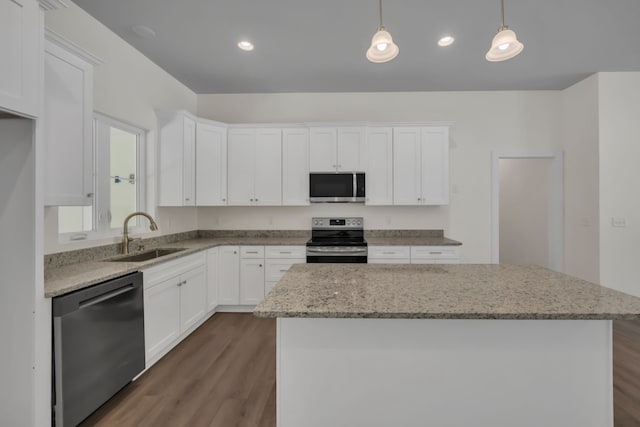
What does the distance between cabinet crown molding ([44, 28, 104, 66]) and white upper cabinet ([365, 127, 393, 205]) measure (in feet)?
9.36

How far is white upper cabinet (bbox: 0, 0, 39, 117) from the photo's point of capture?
4.55ft

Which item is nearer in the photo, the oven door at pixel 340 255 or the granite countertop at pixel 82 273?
the granite countertop at pixel 82 273

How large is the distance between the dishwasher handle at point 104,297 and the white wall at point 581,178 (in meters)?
4.93

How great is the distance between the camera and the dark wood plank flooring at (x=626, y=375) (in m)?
1.88

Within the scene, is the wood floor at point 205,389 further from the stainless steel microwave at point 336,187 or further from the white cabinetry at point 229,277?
the stainless steel microwave at point 336,187

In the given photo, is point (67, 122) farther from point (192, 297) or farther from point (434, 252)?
point (434, 252)

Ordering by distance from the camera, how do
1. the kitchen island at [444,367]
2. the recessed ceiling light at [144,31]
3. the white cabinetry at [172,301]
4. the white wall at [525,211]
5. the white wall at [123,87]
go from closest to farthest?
the kitchen island at [444,367], the white wall at [123,87], the white cabinetry at [172,301], the recessed ceiling light at [144,31], the white wall at [525,211]

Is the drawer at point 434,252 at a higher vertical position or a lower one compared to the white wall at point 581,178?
lower

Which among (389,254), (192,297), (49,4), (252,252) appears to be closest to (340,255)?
(389,254)

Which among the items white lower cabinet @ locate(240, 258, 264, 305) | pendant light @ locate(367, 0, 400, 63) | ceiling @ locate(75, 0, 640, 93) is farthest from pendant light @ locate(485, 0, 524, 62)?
white lower cabinet @ locate(240, 258, 264, 305)

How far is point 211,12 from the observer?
2.48 m

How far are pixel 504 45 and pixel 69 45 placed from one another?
8.43 feet

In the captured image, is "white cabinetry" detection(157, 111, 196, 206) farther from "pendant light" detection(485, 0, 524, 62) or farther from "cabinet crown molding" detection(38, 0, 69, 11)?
"pendant light" detection(485, 0, 524, 62)

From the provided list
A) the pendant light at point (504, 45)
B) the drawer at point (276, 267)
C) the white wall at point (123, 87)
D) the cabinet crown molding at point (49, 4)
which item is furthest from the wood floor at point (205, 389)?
the pendant light at point (504, 45)
